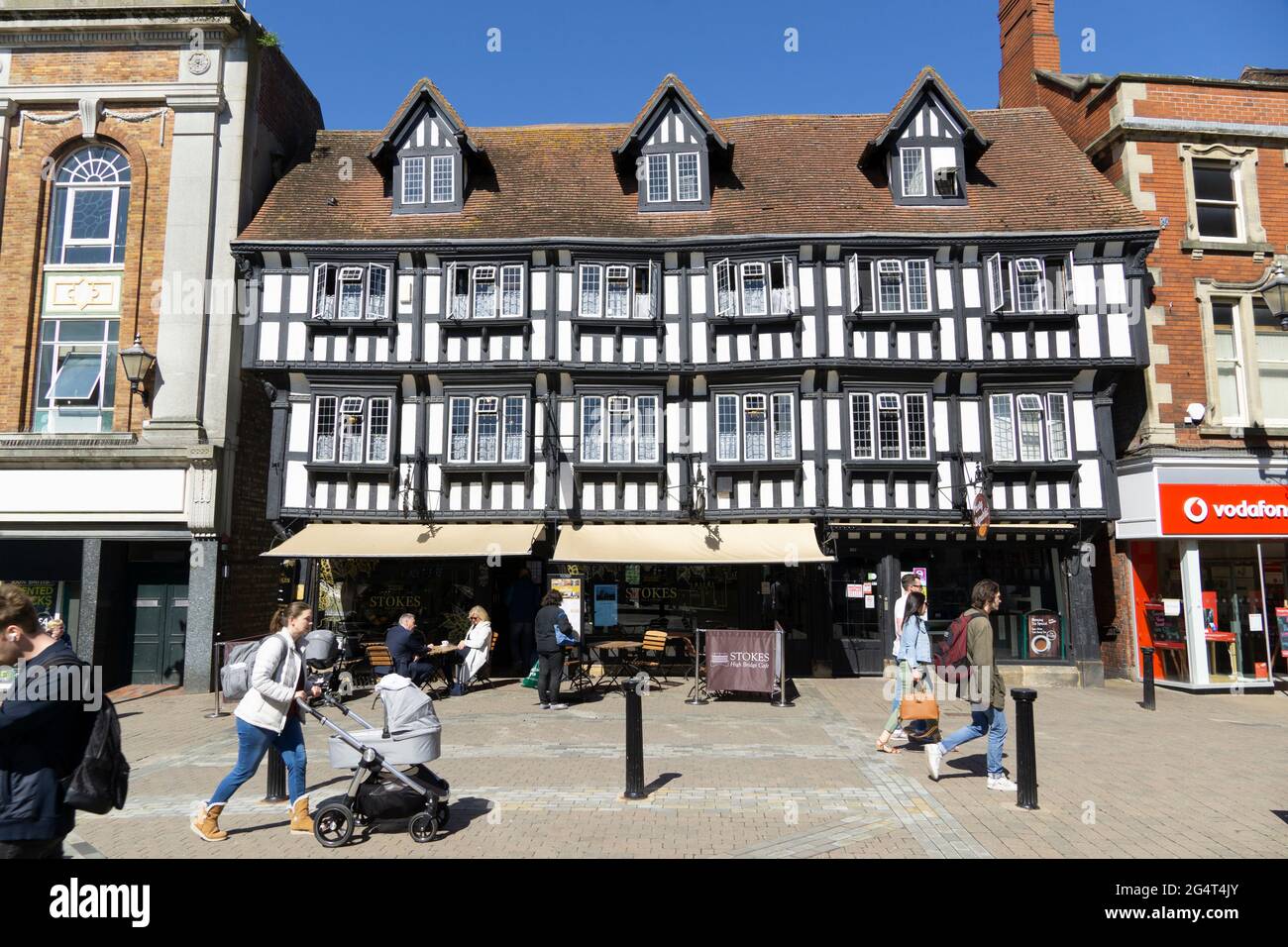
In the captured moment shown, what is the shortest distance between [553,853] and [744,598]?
10.3 m

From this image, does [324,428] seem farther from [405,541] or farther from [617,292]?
[617,292]

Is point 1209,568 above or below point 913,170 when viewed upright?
below

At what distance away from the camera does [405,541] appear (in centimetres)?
1472

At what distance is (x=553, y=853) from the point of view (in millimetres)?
5812

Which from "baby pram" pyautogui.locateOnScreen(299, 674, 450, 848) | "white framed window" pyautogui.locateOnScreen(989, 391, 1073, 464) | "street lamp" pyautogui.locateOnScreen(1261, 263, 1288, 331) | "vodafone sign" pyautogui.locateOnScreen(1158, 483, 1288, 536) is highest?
"street lamp" pyautogui.locateOnScreen(1261, 263, 1288, 331)

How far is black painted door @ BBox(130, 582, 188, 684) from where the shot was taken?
15.1 meters

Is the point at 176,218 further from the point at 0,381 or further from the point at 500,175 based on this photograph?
the point at 500,175

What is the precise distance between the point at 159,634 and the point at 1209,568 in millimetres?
20169

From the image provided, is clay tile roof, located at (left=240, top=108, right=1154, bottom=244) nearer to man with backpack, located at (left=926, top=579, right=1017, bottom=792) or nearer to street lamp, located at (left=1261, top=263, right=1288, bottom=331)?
street lamp, located at (left=1261, top=263, right=1288, bottom=331)

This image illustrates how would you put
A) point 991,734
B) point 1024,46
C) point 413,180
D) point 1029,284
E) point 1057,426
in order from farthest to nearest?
point 1024,46
point 413,180
point 1029,284
point 1057,426
point 991,734

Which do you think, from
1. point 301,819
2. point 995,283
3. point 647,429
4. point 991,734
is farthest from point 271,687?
point 995,283

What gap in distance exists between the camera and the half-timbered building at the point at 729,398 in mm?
15070

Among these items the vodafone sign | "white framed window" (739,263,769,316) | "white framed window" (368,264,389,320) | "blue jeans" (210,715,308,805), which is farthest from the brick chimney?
"blue jeans" (210,715,308,805)

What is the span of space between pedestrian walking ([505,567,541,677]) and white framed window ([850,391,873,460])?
22.0 ft
